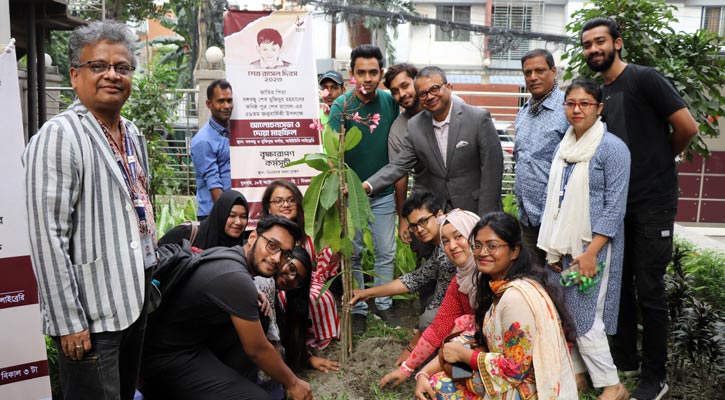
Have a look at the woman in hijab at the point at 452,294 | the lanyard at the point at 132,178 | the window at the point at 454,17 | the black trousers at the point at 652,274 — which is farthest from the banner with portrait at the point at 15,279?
the window at the point at 454,17

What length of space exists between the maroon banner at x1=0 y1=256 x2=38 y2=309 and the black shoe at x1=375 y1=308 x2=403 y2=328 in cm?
229

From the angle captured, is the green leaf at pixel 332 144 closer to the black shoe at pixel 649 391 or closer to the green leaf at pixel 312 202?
the green leaf at pixel 312 202

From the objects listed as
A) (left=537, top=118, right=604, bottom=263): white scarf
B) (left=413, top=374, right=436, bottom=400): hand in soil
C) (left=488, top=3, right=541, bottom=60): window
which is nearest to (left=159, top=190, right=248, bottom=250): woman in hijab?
(left=413, top=374, right=436, bottom=400): hand in soil

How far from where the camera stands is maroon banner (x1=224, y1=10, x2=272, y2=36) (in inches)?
173

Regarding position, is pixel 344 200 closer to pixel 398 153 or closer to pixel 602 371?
pixel 398 153

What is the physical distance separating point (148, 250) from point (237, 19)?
2.47 meters

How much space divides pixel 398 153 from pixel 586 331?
5.38 ft

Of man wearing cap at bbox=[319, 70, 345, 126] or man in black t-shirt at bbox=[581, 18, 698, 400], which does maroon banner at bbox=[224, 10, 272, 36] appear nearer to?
man wearing cap at bbox=[319, 70, 345, 126]

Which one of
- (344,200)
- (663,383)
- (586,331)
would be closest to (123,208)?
(344,200)

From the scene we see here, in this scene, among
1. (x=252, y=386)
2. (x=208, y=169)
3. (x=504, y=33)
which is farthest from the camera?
(x=504, y=33)

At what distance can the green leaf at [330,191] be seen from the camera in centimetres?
338

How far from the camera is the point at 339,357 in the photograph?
3828 mm

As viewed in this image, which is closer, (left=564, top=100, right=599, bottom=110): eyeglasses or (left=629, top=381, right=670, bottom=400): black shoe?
(left=564, top=100, right=599, bottom=110): eyeglasses

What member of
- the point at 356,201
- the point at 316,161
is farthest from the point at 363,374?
the point at 316,161
